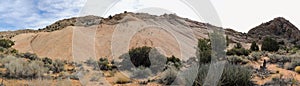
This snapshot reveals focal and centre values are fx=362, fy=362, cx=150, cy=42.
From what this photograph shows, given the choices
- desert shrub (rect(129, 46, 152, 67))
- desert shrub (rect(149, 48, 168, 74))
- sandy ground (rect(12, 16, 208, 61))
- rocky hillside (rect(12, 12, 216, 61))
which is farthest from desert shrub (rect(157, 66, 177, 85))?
rocky hillside (rect(12, 12, 216, 61))

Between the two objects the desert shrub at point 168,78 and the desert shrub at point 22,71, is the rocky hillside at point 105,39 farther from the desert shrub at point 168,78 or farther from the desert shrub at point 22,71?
the desert shrub at point 168,78

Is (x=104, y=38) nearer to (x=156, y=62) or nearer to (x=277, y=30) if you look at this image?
(x=156, y=62)

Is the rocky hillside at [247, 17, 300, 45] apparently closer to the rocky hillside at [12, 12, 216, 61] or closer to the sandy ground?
the rocky hillside at [12, 12, 216, 61]

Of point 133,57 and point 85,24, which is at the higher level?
point 85,24

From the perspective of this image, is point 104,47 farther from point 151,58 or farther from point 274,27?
point 274,27

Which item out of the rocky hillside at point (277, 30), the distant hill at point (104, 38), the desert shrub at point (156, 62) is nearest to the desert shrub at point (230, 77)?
the desert shrub at point (156, 62)

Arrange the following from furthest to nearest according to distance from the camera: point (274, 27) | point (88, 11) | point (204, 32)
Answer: point (274, 27)
point (204, 32)
point (88, 11)

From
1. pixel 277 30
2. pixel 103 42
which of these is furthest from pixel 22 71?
pixel 277 30

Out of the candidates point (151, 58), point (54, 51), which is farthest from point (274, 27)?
point (151, 58)

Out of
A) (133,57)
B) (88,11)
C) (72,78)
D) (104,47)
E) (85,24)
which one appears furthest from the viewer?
(85,24)
